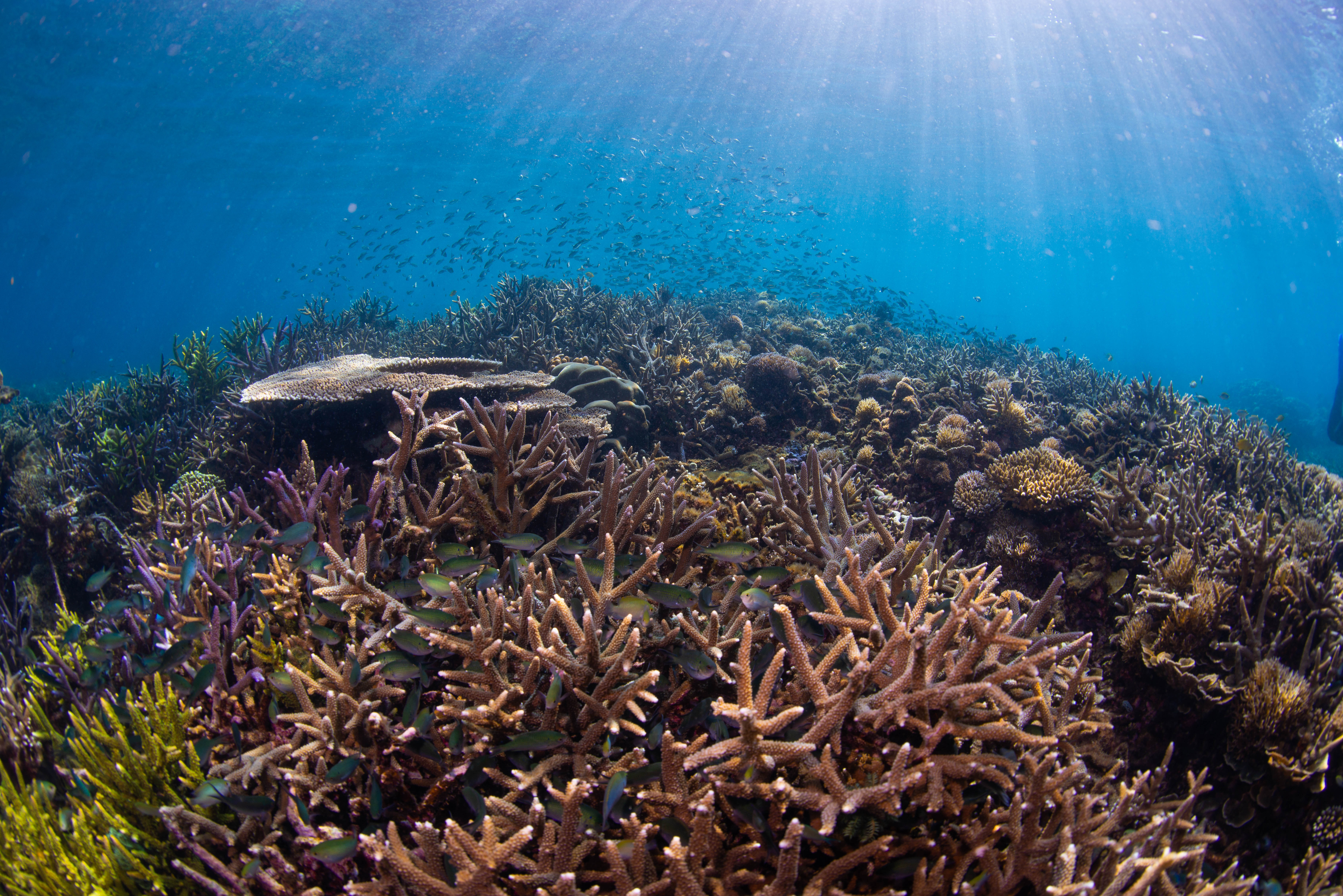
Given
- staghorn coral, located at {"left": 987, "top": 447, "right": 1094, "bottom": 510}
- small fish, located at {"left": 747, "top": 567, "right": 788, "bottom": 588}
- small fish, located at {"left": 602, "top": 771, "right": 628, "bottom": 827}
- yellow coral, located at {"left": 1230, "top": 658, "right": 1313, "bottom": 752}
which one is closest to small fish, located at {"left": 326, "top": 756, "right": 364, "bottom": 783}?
small fish, located at {"left": 602, "top": 771, "right": 628, "bottom": 827}

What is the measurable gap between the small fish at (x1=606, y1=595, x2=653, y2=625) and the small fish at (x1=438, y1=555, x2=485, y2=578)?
2.26ft

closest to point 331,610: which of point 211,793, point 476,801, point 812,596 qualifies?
point 211,793

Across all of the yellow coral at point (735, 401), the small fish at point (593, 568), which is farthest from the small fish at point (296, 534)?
the yellow coral at point (735, 401)

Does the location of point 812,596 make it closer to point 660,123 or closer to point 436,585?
point 436,585

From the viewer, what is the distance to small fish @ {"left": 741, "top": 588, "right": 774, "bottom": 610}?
232cm

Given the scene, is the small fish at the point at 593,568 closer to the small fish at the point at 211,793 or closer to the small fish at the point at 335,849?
the small fish at the point at 335,849

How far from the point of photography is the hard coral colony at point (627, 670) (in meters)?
1.86

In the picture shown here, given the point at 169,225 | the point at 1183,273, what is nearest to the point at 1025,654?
the point at 169,225

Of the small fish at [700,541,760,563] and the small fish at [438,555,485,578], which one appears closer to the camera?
the small fish at [438,555,485,578]

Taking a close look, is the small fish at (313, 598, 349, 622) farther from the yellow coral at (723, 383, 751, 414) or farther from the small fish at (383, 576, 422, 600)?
the yellow coral at (723, 383, 751, 414)

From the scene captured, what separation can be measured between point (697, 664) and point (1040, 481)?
4785mm

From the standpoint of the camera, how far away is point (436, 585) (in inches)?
96.6

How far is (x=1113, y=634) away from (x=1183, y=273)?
140 metres

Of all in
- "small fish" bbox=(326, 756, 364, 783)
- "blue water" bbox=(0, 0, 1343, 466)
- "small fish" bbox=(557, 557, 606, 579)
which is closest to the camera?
"small fish" bbox=(326, 756, 364, 783)
